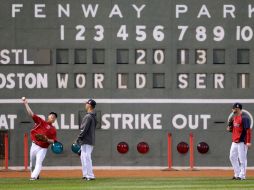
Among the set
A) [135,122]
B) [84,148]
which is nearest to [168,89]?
[135,122]

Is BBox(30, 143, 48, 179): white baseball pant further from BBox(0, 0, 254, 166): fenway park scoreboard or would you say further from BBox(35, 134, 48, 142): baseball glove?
BBox(0, 0, 254, 166): fenway park scoreboard

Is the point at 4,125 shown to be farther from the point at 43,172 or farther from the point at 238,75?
the point at 238,75

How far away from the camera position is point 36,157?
20594 mm

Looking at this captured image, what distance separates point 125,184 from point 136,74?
4.01m

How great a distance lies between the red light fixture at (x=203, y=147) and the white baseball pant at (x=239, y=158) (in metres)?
2.01

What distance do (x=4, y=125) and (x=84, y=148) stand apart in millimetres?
2724

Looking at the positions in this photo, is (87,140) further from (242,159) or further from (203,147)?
(203,147)

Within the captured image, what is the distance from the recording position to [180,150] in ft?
74.5

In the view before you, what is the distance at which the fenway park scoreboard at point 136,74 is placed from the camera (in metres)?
22.6

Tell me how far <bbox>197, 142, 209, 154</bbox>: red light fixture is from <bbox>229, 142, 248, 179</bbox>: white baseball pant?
201cm

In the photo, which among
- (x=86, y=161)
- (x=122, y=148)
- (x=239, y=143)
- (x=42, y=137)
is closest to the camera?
(x=86, y=161)

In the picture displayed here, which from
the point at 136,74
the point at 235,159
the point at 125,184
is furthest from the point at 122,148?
the point at 125,184

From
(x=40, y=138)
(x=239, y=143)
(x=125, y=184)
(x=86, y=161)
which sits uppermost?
(x=40, y=138)

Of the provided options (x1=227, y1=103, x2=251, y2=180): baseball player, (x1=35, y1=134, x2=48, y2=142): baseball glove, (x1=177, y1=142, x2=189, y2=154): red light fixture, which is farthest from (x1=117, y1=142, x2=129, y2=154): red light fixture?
(x1=227, y1=103, x2=251, y2=180): baseball player
